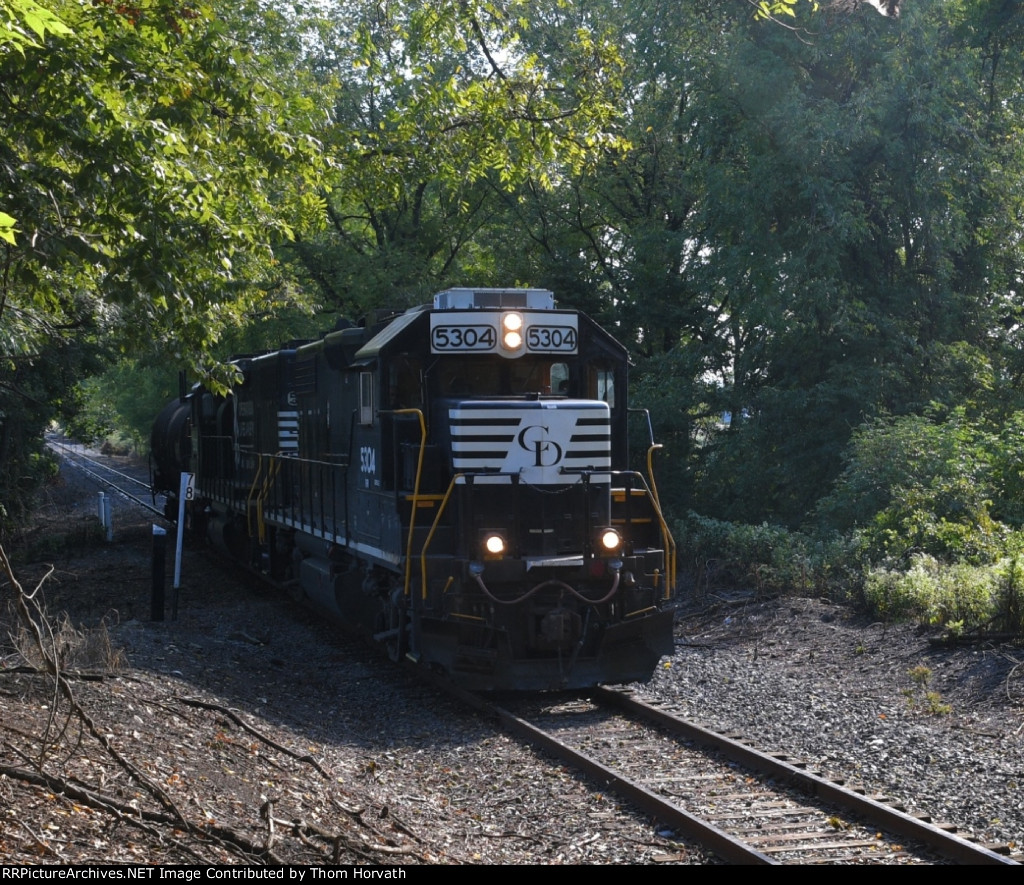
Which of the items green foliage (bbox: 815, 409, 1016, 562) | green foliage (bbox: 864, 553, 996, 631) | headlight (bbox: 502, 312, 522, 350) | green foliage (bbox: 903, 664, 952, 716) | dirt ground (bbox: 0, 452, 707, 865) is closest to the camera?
dirt ground (bbox: 0, 452, 707, 865)

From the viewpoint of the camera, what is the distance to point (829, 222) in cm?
2011

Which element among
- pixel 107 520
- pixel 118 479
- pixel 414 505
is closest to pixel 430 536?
pixel 414 505

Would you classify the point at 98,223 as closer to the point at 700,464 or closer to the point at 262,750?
the point at 262,750

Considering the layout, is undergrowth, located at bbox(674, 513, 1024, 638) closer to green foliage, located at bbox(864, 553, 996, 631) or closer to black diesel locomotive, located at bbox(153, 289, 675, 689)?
green foliage, located at bbox(864, 553, 996, 631)

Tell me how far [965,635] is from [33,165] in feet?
31.0

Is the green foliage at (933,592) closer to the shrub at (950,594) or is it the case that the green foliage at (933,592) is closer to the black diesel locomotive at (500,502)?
the shrub at (950,594)

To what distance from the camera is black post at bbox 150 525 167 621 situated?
13812mm

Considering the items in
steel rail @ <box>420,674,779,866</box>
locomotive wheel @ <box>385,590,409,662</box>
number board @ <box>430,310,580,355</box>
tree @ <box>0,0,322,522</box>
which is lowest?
steel rail @ <box>420,674,779,866</box>

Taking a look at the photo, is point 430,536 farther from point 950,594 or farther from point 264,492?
point 264,492

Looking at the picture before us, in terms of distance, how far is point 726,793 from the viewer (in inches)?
292

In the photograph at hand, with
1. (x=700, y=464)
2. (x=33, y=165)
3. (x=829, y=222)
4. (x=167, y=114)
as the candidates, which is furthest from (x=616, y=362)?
(x=700, y=464)

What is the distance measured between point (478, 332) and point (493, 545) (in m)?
2.07

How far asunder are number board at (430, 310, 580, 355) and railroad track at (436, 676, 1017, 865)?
3270mm

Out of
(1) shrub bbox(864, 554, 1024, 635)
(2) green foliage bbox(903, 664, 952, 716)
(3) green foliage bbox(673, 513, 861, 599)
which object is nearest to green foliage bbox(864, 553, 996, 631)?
(1) shrub bbox(864, 554, 1024, 635)
